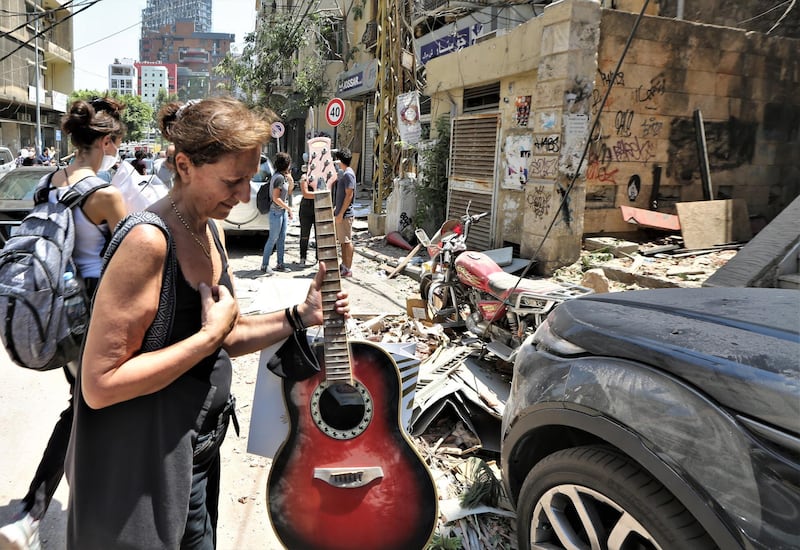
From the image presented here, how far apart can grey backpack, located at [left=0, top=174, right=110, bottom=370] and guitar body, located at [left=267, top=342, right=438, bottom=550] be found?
88cm

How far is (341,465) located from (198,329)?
0.94 metres

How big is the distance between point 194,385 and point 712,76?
1002cm

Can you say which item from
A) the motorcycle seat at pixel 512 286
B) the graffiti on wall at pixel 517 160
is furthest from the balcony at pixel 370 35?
the motorcycle seat at pixel 512 286

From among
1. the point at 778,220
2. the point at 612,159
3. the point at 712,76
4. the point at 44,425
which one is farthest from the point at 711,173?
the point at 44,425

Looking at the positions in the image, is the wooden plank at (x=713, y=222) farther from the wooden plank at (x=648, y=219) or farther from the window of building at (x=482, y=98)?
the window of building at (x=482, y=98)

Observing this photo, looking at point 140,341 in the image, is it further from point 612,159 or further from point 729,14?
point 729,14

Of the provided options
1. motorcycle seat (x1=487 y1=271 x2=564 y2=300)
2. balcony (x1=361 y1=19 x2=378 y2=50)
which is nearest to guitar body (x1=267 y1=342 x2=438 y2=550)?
motorcycle seat (x1=487 y1=271 x2=564 y2=300)

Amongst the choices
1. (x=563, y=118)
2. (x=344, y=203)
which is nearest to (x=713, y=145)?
(x=563, y=118)

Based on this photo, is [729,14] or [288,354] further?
[729,14]

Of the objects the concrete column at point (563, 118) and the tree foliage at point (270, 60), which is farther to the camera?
the tree foliage at point (270, 60)

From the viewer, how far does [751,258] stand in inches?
245

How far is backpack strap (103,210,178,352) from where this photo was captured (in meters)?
1.48

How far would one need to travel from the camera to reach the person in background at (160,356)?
1417mm

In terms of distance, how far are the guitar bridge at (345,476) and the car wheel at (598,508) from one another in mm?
634
